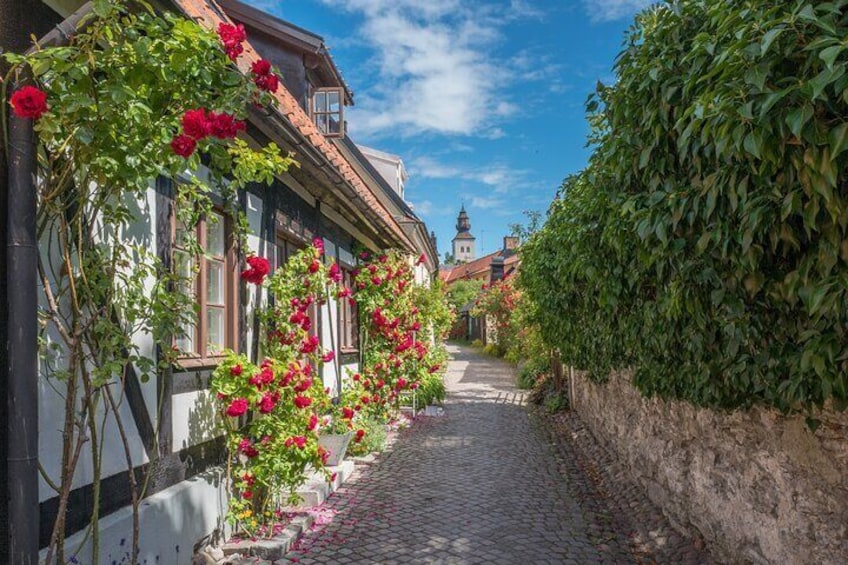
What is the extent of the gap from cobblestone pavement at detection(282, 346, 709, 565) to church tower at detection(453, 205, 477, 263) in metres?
76.9

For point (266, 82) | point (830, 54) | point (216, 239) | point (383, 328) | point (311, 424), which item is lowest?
point (311, 424)

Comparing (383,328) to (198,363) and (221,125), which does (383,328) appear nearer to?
(198,363)

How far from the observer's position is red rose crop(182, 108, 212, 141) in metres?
2.59

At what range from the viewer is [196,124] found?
2592mm

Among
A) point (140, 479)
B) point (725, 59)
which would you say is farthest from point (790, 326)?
point (140, 479)

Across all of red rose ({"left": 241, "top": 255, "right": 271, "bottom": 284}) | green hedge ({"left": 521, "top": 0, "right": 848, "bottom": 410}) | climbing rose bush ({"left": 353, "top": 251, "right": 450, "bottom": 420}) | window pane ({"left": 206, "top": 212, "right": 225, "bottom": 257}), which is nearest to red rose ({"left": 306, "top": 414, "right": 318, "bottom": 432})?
red rose ({"left": 241, "top": 255, "right": 271, "bottom": 284})

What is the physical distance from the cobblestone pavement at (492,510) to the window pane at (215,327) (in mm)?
1679

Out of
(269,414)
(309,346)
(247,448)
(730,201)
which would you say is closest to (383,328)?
(309,346)

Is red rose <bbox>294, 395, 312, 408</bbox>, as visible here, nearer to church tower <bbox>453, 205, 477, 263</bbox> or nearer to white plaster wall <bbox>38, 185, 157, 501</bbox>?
white plaster wall <bbox>38, 185, 157, 501</bbox>

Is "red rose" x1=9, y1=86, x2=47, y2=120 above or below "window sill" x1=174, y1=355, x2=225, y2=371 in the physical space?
above

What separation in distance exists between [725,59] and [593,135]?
3.13 m

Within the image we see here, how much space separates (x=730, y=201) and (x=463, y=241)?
3353 inches

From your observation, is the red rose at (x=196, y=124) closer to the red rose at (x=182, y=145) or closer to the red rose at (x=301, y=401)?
the red rose at (x=182, y=145)

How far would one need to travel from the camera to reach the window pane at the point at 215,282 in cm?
476
